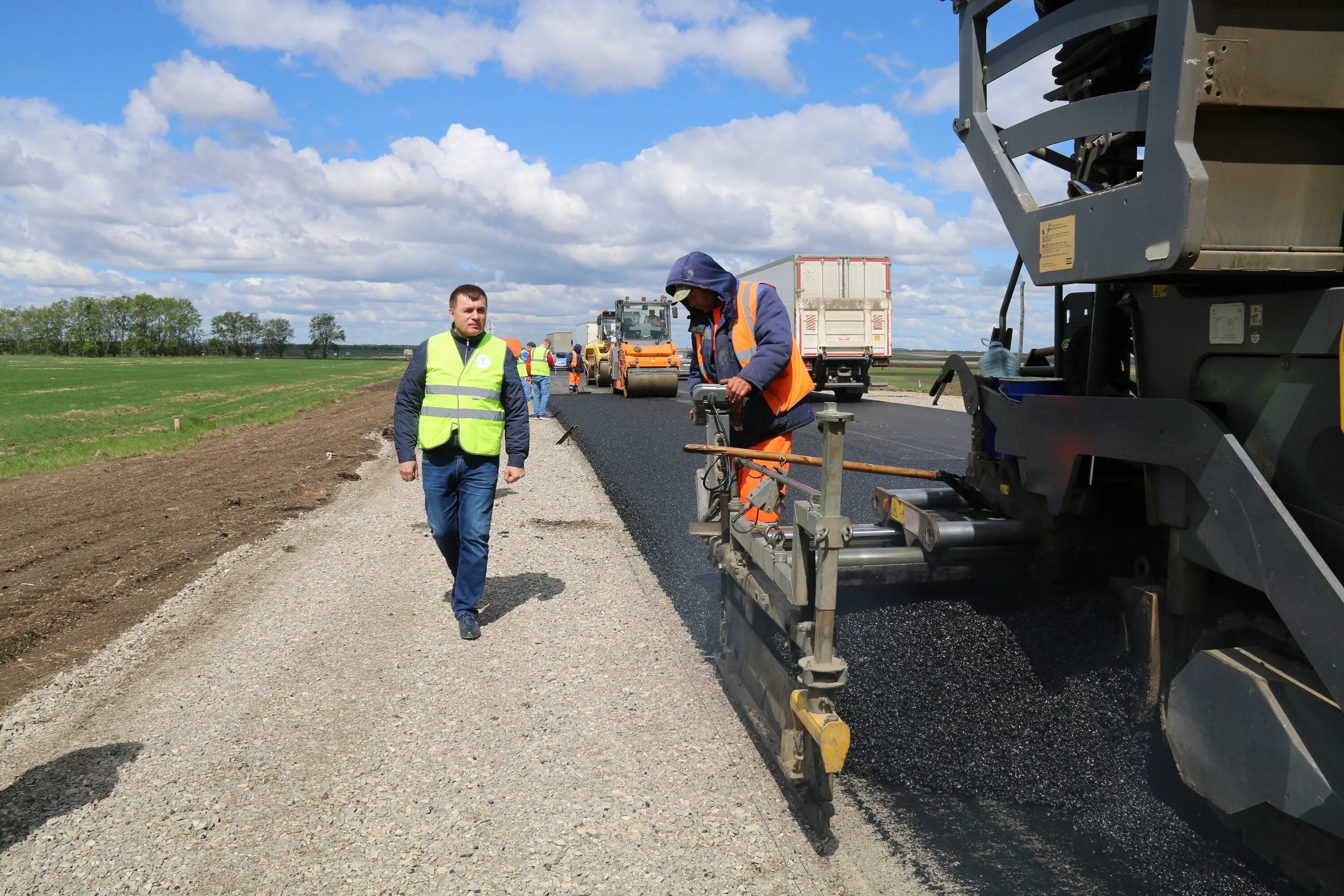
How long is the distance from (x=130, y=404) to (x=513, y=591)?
29201 mm

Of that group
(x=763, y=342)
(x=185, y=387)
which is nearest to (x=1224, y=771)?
(x=763, y=342)

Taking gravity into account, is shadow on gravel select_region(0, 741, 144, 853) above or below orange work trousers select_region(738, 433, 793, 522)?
below

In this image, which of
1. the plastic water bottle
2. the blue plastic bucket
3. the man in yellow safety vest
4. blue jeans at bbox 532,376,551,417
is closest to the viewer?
the blue plastic bucket

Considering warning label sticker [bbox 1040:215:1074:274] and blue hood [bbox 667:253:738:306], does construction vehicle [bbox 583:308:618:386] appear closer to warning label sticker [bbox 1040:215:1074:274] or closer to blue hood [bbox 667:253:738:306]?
blue hood [bbox 667:253:738:306]

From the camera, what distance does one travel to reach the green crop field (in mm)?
16938

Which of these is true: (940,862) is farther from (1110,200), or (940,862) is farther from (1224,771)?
(1110,200)

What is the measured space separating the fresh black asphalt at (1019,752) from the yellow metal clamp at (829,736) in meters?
0.49

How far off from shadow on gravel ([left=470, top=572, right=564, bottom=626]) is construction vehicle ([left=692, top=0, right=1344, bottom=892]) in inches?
107

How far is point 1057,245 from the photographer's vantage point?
2666 mm

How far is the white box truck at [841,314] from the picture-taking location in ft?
76.0

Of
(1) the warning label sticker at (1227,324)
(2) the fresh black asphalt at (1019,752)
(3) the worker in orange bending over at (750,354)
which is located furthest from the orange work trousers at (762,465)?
(1) the warning label sticker at (1227,324)

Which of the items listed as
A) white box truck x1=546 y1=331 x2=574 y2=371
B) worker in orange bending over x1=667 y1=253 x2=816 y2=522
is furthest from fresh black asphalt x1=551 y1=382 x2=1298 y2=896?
white box truck x1=546 y1=331 x2=574 y2=371

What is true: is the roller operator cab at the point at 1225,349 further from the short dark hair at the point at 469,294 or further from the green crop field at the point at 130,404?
the green crop field at the point at 130,404

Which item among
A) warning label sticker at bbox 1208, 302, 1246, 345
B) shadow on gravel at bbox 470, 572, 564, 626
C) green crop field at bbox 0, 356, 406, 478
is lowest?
green crop field at bbox 0, 356, 406, 478
